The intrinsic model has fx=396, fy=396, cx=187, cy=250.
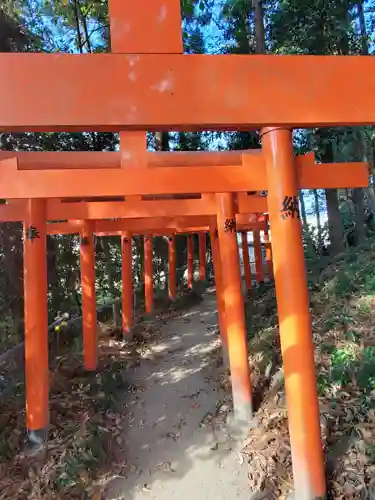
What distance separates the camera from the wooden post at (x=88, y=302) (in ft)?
23.4

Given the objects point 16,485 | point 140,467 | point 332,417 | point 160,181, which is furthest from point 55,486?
point 160,181

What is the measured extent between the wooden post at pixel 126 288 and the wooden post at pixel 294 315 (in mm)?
6462

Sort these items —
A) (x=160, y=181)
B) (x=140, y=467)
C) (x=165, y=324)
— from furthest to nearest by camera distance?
(x=165, y=324), (x=140, y=467), (x=160, y=181)

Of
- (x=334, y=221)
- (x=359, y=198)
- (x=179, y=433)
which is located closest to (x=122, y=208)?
(x=179, y=433)

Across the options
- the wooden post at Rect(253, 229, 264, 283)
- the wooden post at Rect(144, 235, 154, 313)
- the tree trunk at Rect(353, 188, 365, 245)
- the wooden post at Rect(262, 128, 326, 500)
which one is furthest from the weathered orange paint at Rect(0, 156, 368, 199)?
the wooden post at Rect(253, 229, 264, 283)

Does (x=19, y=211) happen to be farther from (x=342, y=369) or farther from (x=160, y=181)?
(x=342, y=369)

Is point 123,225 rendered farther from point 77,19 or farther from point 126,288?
point 77,19

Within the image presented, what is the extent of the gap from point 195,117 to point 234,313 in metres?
3.42

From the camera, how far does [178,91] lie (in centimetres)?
259

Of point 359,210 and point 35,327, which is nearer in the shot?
point 35,327

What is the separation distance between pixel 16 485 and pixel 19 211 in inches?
121

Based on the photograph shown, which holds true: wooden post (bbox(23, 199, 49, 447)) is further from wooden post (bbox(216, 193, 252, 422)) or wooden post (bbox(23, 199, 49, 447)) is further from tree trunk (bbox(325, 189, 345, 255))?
tree trunk (bbox(325, 189, 345, 255))

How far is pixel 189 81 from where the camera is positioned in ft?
8.50

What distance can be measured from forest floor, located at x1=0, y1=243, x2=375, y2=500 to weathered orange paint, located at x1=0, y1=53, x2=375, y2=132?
10.1 ft
